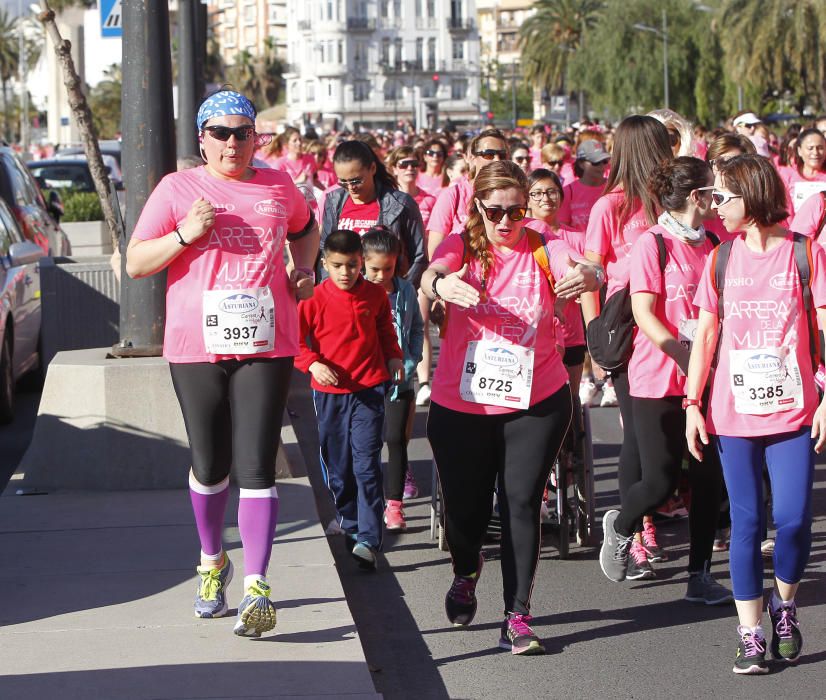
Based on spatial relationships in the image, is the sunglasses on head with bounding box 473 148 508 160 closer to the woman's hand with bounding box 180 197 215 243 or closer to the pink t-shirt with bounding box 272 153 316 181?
the woman's hand with bounding box 180 197 215 243

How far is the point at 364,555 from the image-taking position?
23.3 ft

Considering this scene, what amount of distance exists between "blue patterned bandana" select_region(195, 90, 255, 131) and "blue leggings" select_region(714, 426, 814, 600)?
2.09 metres

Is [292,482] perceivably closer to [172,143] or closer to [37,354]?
[172,143]

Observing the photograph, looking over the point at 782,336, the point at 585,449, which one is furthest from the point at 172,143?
the point at 782,336

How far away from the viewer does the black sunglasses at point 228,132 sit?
575cm

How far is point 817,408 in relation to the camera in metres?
5.49

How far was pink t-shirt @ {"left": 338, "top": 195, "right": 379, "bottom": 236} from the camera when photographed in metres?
9.02

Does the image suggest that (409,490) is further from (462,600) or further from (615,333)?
(462,600)

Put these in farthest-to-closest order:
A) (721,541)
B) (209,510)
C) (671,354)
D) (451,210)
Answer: (451,210) < (721,541) < (671,354) < (209,510)

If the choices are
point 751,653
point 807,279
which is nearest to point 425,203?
point 807,279

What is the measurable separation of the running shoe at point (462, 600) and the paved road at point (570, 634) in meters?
0.08

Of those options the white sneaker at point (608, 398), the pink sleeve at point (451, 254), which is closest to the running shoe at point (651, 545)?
the pink sleeve at point (451, 254)

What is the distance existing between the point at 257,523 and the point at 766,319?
6.45 feet

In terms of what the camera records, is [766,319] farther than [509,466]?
No
